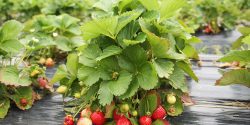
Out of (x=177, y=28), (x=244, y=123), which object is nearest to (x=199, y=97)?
(x=244, y=123)

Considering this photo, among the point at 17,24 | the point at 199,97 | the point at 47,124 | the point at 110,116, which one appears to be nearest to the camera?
the point at 110,116

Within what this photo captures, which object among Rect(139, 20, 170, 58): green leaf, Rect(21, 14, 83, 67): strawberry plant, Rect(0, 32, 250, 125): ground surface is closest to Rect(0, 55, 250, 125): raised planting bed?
Rect(0, 32, 250, 125): ground surface

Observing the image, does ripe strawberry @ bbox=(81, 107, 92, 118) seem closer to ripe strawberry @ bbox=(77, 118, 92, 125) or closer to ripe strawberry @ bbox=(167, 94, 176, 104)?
ripe strawberry @ bbox=(77, 118, 92, 125)

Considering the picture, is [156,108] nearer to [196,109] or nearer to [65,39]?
[196,109]

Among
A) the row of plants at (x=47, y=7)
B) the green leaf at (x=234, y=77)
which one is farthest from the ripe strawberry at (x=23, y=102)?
the row of plants at (x=47, y=7)

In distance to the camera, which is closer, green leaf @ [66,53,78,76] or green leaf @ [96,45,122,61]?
green leaf @ [96,45,122,61]

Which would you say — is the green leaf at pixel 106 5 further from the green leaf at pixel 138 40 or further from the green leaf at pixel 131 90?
the green leaf at pixel 131 90

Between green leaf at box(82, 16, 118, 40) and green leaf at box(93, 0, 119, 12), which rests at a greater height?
green leaf at box(93, 0, 119, 12)
